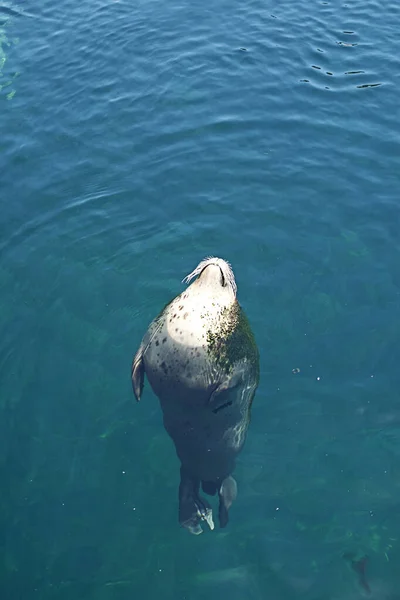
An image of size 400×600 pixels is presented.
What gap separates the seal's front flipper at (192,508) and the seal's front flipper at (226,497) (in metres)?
0.18

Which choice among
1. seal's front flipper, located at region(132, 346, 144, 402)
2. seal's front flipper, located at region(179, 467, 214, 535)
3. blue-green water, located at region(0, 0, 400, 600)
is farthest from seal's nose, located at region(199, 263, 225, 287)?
seal's front flipper, located at region(179, 467, 214, 535)

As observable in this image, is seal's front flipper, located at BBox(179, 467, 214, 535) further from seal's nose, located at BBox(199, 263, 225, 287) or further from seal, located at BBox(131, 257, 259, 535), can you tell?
seal's nose, located at BBox(199, 263, 225, 287)

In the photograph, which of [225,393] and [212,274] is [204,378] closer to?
[225,393]

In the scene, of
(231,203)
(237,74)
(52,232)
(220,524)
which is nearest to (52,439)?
(220,524)

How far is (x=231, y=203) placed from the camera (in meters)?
14.2

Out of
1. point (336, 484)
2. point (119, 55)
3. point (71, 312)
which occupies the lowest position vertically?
point (336, 484)

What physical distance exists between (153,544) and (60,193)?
893 centimetres

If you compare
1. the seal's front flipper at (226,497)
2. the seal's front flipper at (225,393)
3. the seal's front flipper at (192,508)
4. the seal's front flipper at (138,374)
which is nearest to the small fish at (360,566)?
the seal's front flipper at (226,497)

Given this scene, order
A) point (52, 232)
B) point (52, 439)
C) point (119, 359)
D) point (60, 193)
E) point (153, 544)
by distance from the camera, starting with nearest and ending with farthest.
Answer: point (153, 544)
point (52, 439)
point (119, 359)
point (52, 232)
point (60, 193)

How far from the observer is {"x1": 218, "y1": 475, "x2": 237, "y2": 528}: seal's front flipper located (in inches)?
367

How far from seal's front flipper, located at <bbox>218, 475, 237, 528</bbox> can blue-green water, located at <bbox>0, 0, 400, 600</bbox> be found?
147 millimetres

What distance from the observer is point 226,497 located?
31.0ft

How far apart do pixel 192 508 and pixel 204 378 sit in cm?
217

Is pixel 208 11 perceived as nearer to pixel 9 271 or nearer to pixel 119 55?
pixel 119 55
